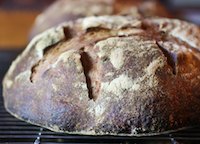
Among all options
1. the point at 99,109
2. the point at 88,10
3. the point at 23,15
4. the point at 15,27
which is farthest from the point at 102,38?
the point at 23,15

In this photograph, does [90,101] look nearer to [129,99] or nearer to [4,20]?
[129,99]

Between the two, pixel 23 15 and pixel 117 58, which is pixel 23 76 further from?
pixel 23 15

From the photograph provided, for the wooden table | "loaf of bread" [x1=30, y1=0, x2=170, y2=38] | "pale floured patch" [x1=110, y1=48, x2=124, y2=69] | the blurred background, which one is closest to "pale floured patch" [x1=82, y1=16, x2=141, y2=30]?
"pale floured patch" [x1=110, y1=48, x2=124, y2=69]

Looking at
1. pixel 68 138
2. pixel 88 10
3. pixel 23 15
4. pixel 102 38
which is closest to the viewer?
pixel 68 138

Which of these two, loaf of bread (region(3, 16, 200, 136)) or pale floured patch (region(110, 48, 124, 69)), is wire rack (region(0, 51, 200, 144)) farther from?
pale floured patch (region(110, 48, 124, 69))

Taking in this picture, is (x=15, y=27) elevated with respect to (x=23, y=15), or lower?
lower

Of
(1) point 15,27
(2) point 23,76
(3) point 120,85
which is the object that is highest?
(1) point 15,27

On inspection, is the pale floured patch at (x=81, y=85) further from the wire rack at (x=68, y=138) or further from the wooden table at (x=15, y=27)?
the wooden table at (x=15, y=27)
